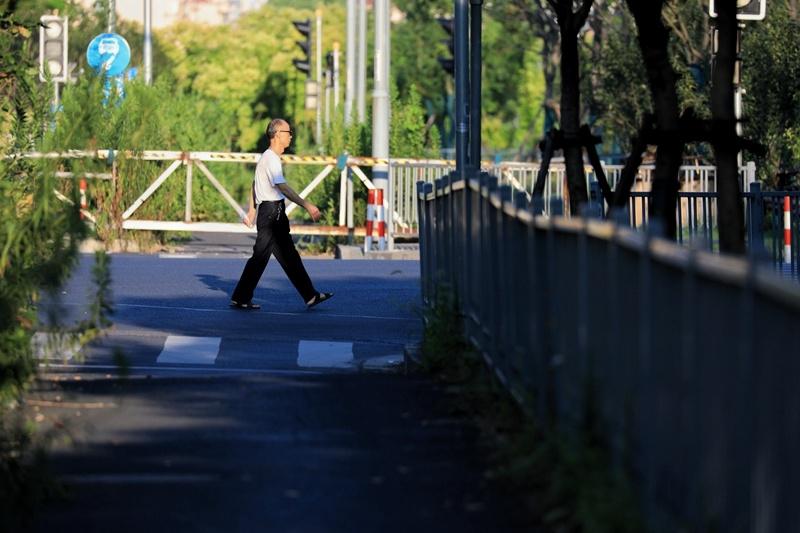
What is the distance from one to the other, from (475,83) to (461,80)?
428mm

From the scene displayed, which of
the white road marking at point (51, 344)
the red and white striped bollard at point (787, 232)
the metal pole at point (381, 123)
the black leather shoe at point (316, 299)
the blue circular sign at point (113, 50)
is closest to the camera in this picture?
the white road marking at point (51, 344)

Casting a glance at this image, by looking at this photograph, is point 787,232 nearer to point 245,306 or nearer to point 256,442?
point 245,306

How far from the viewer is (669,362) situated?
18.2ft

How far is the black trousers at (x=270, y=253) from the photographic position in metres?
Answer: 17.3

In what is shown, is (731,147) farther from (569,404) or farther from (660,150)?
(569,404)

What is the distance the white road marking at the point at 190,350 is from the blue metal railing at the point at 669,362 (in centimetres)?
512

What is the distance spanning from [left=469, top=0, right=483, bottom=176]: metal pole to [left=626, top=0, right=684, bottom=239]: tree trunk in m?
6.09

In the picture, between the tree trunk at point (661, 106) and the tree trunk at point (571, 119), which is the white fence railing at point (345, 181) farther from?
the tree trunk at point (661, 106)

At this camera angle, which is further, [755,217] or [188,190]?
[188,190]

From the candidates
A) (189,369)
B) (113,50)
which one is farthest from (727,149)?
(113,50)

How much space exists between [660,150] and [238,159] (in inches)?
805

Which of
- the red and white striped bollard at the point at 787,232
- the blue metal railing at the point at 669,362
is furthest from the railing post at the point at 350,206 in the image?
the blue metal railing at the point at 669,362

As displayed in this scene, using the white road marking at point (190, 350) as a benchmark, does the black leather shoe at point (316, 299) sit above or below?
above

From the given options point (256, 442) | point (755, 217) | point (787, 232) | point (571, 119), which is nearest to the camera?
point (256, 442)
